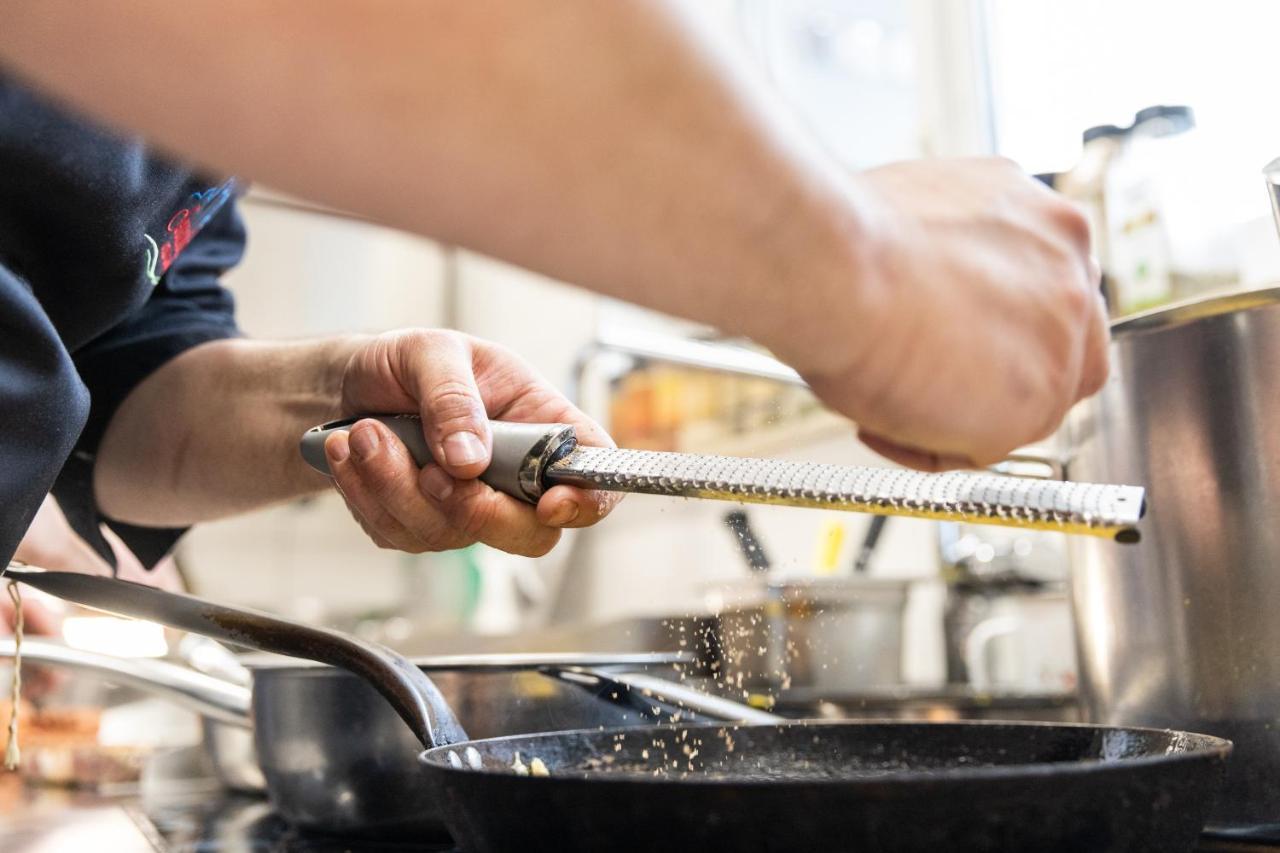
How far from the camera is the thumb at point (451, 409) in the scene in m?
0.58

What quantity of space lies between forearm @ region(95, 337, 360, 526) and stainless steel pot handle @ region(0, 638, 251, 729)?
0.10 metres

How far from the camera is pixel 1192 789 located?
36 centimetres

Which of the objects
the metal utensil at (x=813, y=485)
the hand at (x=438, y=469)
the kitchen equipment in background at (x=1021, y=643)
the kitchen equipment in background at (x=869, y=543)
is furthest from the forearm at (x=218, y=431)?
the kitchen equipment in background at (x=1021, y=643)

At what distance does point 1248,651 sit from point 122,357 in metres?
0.71

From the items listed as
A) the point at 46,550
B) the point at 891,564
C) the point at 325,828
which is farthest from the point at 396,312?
the point at 325,828

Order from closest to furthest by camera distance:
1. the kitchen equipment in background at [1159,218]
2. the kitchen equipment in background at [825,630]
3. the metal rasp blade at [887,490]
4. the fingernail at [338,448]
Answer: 1. the metal rasp blade at [887,490]
2. the fingernail at [338,448]
3. the kitchen equipment in background at [1159,218]
4. the kitchen equipment in background at [825,630]

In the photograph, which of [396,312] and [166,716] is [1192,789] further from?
[396,312]

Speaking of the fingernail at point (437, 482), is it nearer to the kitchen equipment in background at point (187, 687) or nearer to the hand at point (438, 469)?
the hand at point (438, 469)

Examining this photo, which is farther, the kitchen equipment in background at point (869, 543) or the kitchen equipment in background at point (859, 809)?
the kitchen equipment in background at point (869, 543)

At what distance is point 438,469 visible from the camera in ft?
1.98

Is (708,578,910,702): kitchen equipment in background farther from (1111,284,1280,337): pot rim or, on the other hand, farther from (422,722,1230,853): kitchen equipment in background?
(422,722,1230,853): kitchen equipment in background

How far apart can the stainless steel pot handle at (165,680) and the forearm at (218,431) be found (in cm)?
10

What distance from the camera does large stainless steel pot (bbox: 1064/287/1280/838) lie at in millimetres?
511

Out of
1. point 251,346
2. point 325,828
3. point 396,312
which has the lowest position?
point 325,828
